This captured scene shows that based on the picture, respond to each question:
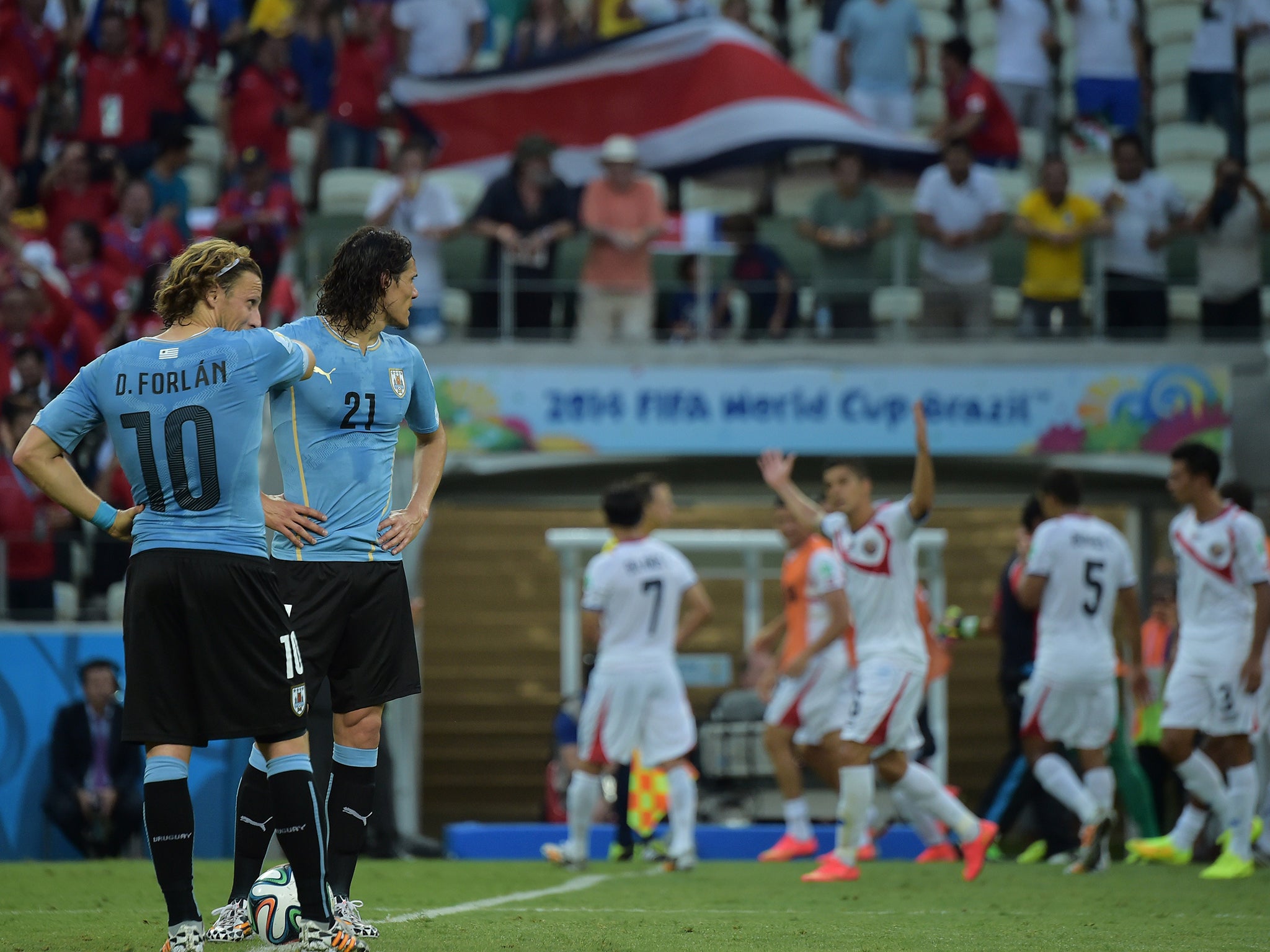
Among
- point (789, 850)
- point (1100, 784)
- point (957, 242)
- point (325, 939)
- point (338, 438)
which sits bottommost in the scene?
point (789, 850)

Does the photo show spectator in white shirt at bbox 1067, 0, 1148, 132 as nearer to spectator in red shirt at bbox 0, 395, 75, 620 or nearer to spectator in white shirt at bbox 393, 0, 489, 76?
spectator in white shirt at bbox 393, 0, 489, 76

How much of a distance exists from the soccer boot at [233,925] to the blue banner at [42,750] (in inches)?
236

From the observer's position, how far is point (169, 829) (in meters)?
4.76

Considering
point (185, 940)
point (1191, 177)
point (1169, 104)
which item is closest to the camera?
point (185, 940)

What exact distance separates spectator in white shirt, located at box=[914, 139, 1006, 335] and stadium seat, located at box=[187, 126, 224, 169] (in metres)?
6.73

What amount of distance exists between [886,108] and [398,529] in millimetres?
11660

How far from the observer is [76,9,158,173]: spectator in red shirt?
51.0 feet

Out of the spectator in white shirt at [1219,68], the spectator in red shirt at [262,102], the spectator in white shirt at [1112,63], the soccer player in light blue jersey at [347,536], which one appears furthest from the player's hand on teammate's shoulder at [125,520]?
the spectator in white shirt at [1219,68]

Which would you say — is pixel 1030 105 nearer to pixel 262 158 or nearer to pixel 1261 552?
pixel 262 158

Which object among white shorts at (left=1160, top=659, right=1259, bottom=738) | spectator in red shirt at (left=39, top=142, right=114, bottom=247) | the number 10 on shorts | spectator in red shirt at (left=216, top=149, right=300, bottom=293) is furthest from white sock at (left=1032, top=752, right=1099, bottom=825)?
spectator in red shirt at (left=39, top=142, right=114, bottom=247)

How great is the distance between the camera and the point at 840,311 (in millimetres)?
13820

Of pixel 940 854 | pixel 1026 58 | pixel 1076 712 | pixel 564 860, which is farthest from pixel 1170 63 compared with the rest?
pixel 564 860

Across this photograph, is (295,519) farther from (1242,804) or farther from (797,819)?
(797,819)

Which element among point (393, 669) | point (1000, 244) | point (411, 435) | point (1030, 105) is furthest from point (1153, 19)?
point (393, 669)
